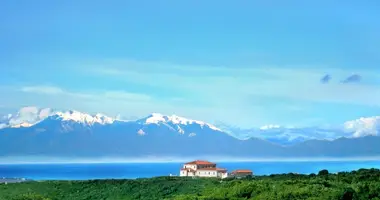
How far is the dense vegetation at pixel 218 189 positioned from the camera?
40312 millimetres

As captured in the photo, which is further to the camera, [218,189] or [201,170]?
[201,170]

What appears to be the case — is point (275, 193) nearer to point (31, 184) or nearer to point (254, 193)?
point (254, 193)

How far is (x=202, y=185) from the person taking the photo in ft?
201

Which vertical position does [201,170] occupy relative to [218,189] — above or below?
above

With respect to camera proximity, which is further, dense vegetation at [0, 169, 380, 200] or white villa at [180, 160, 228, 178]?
white villa at [180, 160, 228, 178]

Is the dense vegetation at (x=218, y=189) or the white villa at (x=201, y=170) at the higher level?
the white villa at (x=201, y=170)

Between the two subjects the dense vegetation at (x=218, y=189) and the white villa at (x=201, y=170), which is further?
the white villa at (x=201, y=170)

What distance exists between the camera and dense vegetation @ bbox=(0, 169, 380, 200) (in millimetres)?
40312

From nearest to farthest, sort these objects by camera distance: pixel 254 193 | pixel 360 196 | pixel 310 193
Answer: pixel 360 196
pixel 310 193
pixel 254 193

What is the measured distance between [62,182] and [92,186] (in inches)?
243

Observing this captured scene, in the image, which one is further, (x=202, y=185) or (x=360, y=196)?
(x=202, y=185)

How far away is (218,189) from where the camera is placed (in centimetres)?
4975

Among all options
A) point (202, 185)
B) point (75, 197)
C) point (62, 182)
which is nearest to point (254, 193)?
point (202, 185)

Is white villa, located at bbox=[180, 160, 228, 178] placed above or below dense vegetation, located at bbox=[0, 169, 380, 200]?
above
